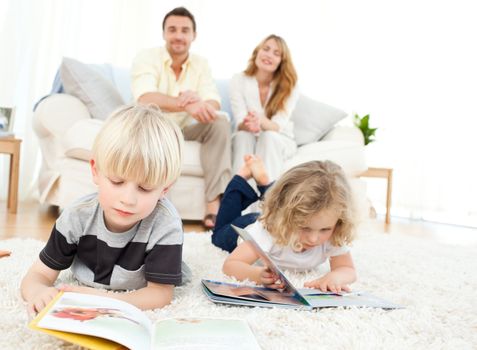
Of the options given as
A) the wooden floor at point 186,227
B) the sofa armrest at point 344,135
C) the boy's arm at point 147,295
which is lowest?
the wooden floor at point 186,227

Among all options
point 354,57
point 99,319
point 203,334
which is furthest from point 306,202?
point 354,57

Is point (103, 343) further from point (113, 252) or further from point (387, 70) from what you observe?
point (387, 70)

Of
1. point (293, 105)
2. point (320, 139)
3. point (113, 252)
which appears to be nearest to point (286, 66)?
point (293, 105)

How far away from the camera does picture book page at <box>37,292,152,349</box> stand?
793mm

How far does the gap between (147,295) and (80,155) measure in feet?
5.38

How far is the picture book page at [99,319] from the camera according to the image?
793 millimetres

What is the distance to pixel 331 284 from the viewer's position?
140cm

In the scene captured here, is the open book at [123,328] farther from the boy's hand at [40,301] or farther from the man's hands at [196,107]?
the man's hands at [196,107]

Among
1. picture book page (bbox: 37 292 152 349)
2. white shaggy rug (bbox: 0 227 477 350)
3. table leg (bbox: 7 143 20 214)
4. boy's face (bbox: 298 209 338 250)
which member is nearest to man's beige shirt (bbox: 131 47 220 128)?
table leg (bbox: 7 143 20 214)

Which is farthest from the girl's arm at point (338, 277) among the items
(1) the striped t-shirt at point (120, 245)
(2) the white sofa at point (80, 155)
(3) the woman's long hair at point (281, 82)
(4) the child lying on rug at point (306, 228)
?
(3) the woman's long hair at point (281, 82)

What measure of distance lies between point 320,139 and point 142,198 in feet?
8.42

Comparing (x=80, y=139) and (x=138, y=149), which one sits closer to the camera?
(x=138, y=149)

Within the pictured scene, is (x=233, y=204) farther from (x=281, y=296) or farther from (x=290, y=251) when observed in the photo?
(x=281, y=296)

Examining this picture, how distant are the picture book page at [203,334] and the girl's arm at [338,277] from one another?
0.45m
